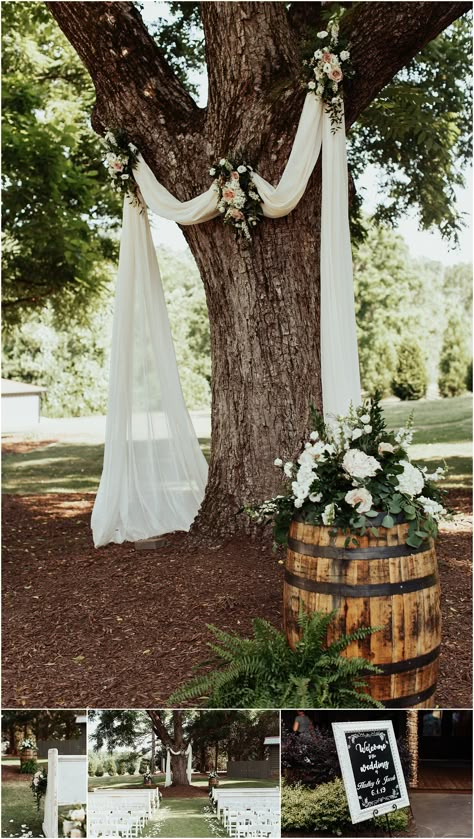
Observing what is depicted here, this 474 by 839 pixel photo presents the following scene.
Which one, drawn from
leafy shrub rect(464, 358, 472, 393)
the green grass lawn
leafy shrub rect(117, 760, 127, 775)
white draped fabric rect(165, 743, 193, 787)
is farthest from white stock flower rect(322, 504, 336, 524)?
leafy shrub rect(464, 358, 472, 393)

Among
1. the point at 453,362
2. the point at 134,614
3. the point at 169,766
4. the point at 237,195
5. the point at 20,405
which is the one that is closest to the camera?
the point at 169,766

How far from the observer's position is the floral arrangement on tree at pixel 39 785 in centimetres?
255

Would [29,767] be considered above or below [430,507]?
below

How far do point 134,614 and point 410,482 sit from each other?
2.24 meters

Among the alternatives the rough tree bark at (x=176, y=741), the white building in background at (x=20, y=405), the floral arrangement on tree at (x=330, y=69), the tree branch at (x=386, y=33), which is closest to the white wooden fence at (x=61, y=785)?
the rough tree bark at (x=176, y=741)

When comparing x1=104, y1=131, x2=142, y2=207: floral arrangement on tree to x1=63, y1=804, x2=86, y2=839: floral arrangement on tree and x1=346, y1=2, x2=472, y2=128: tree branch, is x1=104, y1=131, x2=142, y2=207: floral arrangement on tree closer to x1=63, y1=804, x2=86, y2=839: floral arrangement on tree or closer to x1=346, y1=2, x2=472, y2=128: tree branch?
x1=346, y1=2, x2=472, y2=128: tree branch

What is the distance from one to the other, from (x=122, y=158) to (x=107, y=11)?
1.05 meters

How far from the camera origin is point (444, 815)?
2.67 metres

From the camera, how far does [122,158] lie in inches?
231

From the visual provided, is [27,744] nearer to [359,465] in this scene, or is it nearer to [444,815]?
[444,815]

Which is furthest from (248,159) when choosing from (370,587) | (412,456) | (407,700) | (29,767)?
(412,456)

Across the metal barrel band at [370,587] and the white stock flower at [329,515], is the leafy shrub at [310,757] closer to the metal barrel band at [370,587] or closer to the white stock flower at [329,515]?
the metal barrel band at [370,587]

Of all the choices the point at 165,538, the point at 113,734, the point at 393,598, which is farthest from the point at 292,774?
the point at 165,538

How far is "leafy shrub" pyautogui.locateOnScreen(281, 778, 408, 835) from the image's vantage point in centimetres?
259
